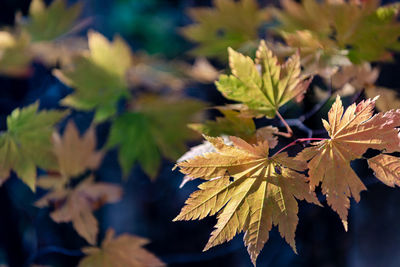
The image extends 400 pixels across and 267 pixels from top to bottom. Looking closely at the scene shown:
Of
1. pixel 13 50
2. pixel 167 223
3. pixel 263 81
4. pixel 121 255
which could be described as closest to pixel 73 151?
pixel 121 255

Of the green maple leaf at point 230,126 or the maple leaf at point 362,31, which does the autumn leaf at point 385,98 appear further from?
the green maple leaf at point 230,126

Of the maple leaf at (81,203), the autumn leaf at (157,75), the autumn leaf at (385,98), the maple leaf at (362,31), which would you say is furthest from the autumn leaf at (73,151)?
the autumn leaf at (385,98)

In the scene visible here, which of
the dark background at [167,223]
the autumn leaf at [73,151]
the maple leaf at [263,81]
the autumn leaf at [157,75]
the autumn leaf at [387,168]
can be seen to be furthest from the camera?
the autumn leaf at [157,75]

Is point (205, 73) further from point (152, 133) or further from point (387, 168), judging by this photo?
point (387, 168)

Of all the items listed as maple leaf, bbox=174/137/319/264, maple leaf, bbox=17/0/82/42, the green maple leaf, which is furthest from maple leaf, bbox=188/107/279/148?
maple leaf, bbox=17/0/82/42

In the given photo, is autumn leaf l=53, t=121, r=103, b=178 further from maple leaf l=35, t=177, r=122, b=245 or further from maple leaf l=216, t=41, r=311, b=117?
maple leaf l=216, t=41, r=311, b=117
